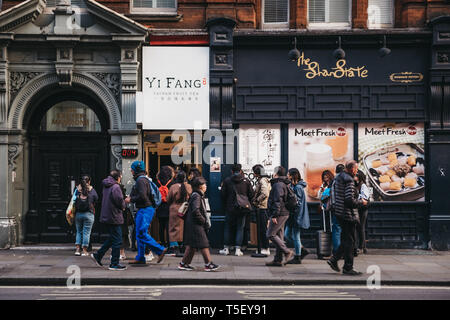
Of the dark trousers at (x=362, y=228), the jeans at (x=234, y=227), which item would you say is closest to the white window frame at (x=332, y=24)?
the dark trousers at (x=362, y=228)

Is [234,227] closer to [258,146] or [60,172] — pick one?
[258,146]

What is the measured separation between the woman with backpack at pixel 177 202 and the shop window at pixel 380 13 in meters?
6.29

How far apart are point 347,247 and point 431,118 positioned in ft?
17.2

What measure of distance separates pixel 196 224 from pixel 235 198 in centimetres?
256

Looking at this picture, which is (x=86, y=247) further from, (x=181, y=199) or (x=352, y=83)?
(x=352, y=83)

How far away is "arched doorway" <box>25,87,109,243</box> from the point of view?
14.4 m

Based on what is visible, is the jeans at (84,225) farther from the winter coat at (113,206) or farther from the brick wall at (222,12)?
the brick wall at (222,12)

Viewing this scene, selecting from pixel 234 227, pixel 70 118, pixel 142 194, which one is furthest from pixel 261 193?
pixel 70 118

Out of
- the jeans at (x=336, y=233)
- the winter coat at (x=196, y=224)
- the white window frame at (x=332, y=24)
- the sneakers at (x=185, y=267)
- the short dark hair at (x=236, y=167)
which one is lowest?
the sneakers at (x=185, y=267)

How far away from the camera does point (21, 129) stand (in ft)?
45.7

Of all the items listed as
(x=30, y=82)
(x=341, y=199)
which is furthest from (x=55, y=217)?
(x=341, y=199)

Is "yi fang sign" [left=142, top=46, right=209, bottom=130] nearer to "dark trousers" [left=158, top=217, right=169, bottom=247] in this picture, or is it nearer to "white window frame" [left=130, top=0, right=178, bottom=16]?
"white window frame" [left=130, top=0, right=178, bottom=16]

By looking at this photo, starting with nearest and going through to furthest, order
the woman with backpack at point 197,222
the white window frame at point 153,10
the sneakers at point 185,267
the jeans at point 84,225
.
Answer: the woman with backpack at point 197,222 → the sneakers at point 185,267 → the jeans at point 84,225 → the white window frame at point 153,10

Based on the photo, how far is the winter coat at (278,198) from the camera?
36.9 feet
